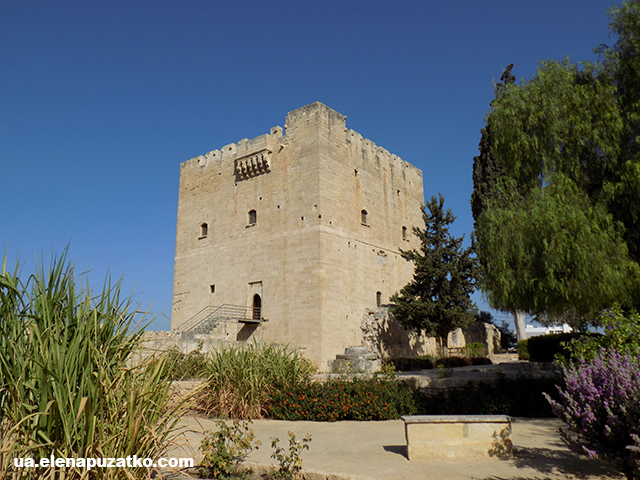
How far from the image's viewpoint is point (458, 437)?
4738 millimetres

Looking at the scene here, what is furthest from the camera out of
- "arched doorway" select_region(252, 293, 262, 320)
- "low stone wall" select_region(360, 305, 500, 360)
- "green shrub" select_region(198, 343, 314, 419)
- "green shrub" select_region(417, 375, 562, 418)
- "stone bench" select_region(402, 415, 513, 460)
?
"arched doorway" select_region(252, 293, 262, 320)

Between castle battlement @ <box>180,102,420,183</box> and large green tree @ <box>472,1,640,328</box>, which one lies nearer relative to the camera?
large green tree @ <box>472,1,640,328</box>

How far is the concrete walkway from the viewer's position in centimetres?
414

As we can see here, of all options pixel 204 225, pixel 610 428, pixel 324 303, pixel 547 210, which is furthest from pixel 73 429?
pixel 204 225

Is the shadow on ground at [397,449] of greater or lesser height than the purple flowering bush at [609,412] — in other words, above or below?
Answer: below

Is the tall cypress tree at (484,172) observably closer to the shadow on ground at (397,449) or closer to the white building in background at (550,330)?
the white building in background at (550,330)

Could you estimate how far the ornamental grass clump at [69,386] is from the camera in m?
2.98

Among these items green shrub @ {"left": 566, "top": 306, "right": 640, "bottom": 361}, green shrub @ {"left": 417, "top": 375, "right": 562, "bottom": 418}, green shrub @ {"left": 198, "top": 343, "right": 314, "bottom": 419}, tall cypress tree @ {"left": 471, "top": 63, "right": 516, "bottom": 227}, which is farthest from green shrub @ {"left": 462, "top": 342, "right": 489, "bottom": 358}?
green shrub @ {"left": 566, "top": 306, "right": 640, "bottom": 361}

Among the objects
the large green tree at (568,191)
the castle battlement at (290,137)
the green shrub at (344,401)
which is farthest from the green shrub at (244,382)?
the castle battlement at (290,137)

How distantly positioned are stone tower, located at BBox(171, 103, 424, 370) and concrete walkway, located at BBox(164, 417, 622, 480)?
1148 cm

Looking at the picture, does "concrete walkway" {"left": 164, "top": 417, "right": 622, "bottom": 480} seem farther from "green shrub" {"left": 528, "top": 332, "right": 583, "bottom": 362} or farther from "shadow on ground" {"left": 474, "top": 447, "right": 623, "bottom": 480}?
"green shrub" {"left": 528, "top": 332, "right": 583, "bottom": 362}

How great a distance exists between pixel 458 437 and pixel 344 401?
2.95 metres

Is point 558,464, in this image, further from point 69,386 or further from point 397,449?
point 69,386

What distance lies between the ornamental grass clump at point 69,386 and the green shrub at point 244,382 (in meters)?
4.12
